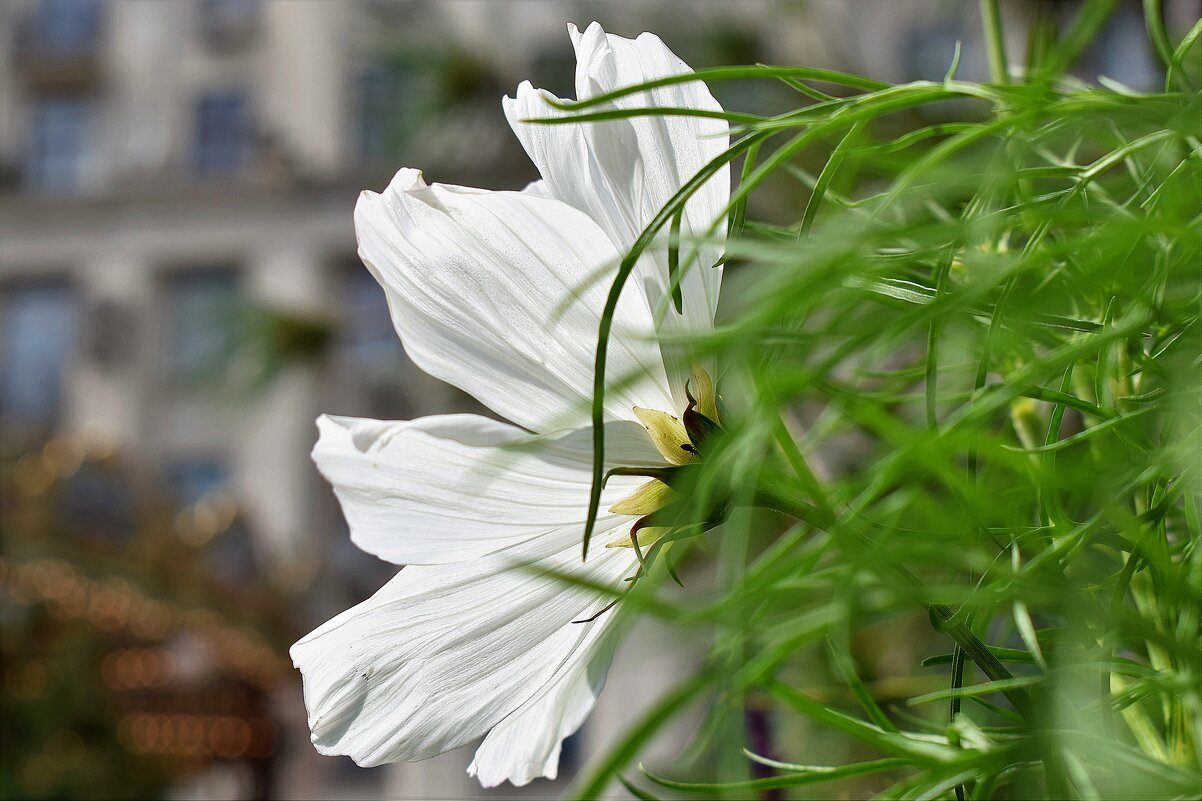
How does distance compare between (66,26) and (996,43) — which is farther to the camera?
(66,26)

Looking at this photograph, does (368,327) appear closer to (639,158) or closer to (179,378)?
(179,378)

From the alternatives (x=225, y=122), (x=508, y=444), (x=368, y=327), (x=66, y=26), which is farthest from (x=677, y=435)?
(x=66, y=26)

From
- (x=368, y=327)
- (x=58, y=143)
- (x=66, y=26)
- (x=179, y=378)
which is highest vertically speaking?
(x=66, y=26)

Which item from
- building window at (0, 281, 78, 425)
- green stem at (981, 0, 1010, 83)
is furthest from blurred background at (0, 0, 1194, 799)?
green stem at (981, 0, 1010, 83)

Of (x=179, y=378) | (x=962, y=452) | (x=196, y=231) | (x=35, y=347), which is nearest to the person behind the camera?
(x=962, y=452)

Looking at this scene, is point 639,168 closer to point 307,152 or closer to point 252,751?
point 252,751

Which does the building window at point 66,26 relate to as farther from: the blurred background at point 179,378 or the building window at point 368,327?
the building window at point 368,327
